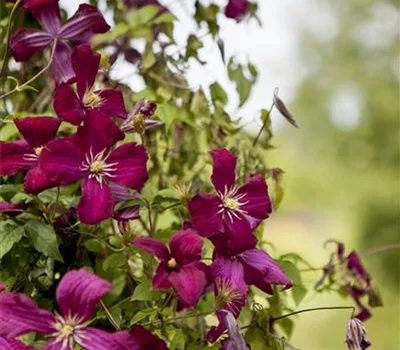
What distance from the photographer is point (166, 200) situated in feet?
1.85

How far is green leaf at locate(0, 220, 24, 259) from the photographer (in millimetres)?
530

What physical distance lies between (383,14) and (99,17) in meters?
6.82

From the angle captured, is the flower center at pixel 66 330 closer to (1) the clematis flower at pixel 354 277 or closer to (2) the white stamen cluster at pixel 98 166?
(2) the white stamen cluster at pixel 98 166

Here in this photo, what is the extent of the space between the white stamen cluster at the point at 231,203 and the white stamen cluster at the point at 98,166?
0.24 ft

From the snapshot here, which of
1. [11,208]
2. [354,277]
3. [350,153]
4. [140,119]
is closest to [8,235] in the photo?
[11,208]

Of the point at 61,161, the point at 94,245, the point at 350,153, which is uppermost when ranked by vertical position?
the point at 61,161

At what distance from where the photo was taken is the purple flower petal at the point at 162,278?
0.45m

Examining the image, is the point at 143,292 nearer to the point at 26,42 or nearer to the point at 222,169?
the point at 222,169

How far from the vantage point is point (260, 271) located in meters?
0.50

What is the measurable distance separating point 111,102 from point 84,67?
0.10ft

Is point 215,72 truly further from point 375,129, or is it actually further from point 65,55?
point 375,129

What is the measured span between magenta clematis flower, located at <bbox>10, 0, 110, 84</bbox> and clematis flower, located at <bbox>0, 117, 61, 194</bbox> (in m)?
0.10

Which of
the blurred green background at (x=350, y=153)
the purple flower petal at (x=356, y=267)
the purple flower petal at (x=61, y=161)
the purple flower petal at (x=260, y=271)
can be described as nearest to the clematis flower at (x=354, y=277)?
the purple flower petal at (x=356, y=267)

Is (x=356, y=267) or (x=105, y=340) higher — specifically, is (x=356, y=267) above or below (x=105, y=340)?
below
